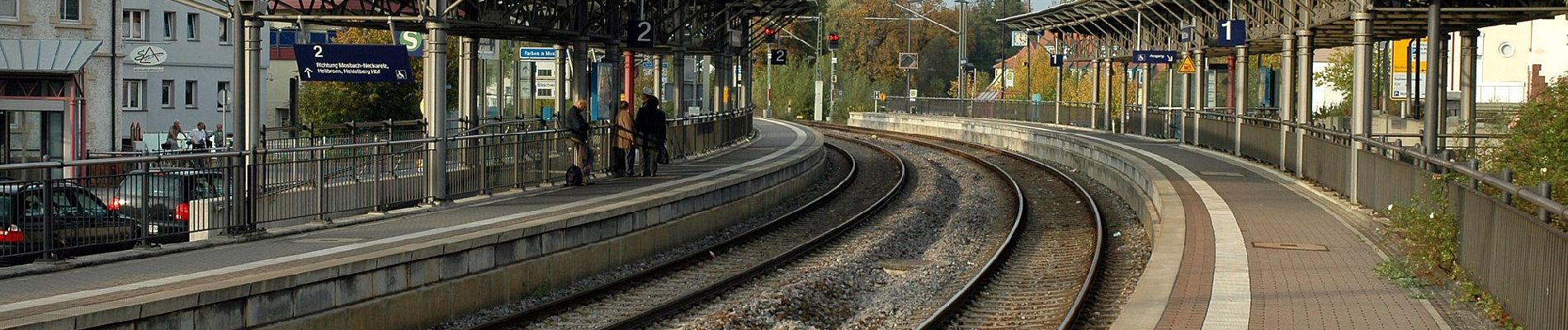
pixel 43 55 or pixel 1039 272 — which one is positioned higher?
pixel 43 55

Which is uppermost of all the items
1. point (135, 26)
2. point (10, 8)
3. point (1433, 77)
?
point (135, 26)

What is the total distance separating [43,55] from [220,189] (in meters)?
26.8

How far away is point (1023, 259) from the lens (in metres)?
21.0

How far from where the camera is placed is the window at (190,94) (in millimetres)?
58594

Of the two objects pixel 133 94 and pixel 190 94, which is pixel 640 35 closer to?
pixel 133 94

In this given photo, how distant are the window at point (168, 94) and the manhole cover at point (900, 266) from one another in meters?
42.9

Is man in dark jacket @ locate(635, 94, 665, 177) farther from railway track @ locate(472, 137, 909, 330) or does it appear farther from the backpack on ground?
railway track @ locate(472, 137, 909, 330)

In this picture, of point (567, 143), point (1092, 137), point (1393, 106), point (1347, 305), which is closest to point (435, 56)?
point (567, 143)

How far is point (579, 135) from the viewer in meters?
25.3

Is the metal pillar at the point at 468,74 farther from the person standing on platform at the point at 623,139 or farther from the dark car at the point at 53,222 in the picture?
the dark car at the point at 53,222

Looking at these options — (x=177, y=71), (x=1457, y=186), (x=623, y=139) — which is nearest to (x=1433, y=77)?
(x=1457, y=186)

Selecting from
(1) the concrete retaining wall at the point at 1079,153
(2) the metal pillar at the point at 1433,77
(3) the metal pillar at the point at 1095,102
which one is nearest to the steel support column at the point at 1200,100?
(1) the concrete retaining wall at the point at 1079,153

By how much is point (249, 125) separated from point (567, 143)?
670 centimetres

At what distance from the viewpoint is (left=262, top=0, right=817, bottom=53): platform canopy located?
20562 mm
